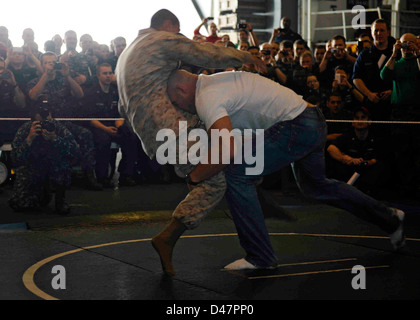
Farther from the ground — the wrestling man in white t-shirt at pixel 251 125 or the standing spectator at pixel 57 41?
the standing spectator at pixel 57 41

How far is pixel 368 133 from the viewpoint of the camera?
8.68 metres

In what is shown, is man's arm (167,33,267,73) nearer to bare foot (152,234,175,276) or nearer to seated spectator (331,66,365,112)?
bare foot (152,234,175,276)

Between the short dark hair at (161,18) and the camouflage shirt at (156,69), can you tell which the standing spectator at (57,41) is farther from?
the camouflage shirt at (156,69)

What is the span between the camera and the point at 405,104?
29.2ft

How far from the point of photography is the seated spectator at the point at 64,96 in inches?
351

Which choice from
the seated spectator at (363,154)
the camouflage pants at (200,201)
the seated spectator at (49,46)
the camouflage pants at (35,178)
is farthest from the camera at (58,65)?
the camouflage pants at (200,201)

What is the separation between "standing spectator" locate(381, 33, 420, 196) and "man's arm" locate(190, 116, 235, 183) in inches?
200

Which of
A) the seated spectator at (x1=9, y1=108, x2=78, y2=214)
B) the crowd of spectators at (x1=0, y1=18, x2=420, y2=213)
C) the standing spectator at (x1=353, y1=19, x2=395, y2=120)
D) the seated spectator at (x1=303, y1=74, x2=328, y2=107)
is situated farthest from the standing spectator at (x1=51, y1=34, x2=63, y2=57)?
the standing spectator at (x1=353, y1=19, x2=395, y2=120)

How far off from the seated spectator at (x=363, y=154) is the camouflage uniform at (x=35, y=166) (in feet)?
10.9

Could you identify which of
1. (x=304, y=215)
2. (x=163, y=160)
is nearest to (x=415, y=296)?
(x=163, y=160)

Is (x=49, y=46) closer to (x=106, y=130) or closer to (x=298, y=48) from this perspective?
(x=106, y=130)

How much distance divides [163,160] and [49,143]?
3.31m

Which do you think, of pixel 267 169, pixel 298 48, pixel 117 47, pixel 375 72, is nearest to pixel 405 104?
pixel 375 72

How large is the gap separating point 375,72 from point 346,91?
474 millimetres
